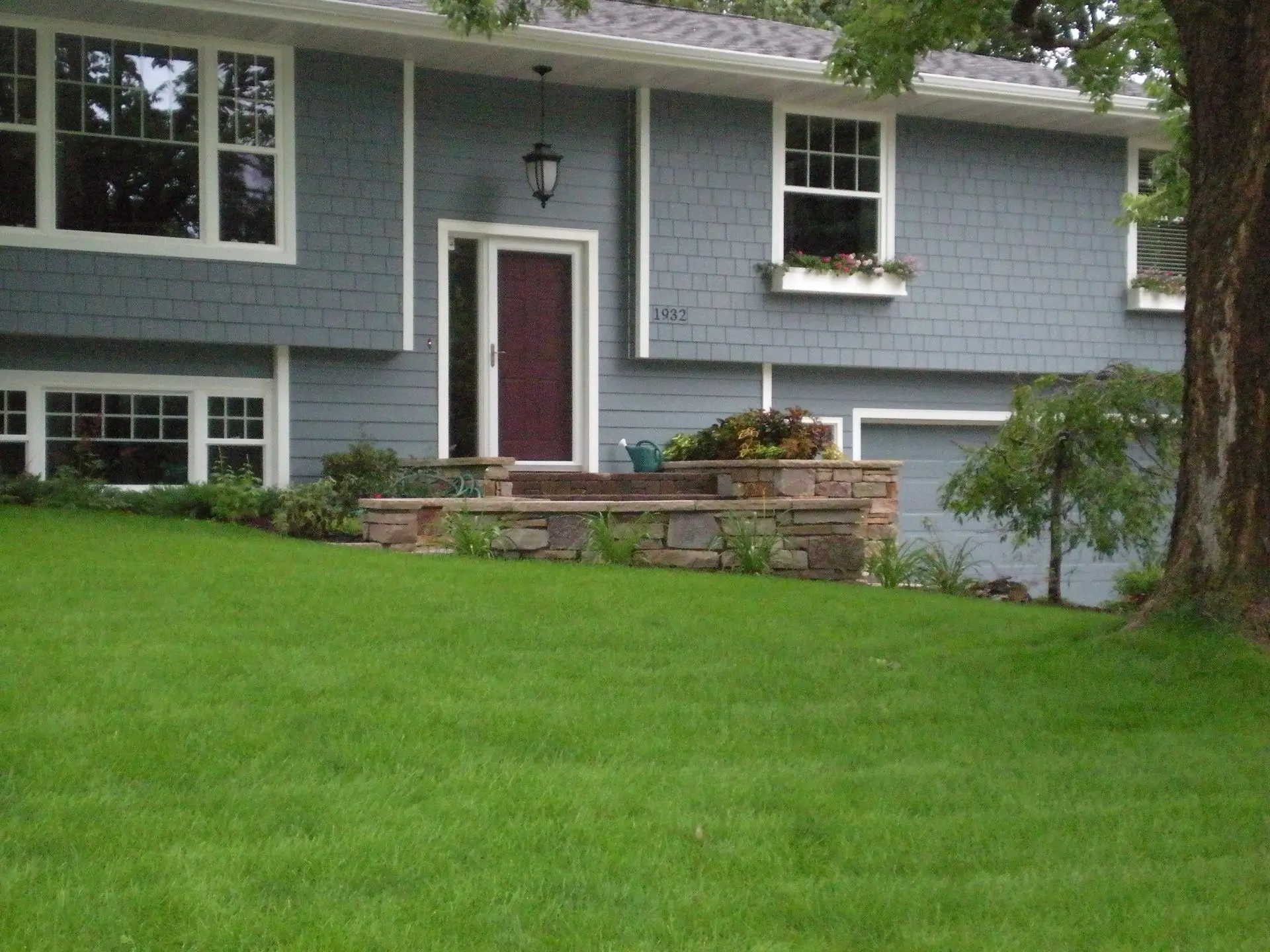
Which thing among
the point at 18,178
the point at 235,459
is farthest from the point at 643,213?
the point at 18,178

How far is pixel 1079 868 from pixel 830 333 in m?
9.82

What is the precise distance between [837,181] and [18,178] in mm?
6737

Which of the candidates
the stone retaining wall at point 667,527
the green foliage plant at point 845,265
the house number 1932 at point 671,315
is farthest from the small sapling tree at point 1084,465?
the green foliage plant at point 845,265

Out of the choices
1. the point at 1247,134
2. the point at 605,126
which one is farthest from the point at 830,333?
the point at 1247,134

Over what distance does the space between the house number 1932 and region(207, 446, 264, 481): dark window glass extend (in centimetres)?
337

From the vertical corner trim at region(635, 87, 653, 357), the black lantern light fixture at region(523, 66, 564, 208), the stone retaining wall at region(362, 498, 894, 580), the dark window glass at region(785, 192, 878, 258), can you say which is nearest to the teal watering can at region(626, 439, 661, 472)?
the vertical corner trim at region(635, 87, 653, 357)

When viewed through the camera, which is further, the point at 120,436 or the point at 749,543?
the point at 120,436

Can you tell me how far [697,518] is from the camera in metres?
9.63

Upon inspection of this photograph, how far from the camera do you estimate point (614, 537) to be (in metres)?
9.39

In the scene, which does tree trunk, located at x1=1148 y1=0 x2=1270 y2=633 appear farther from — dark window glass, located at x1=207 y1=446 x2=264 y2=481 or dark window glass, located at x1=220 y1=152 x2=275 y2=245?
dark window glass, located at x1=207 y1=446 x2=264 y2=481

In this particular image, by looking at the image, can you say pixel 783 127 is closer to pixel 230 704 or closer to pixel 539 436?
pixel 539 436

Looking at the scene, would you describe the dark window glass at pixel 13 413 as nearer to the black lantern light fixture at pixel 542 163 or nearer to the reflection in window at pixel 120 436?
the reflection in window at pixel 120 436

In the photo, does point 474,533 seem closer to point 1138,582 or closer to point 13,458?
point 13,458

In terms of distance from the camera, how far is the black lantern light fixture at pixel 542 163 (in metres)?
11.8
